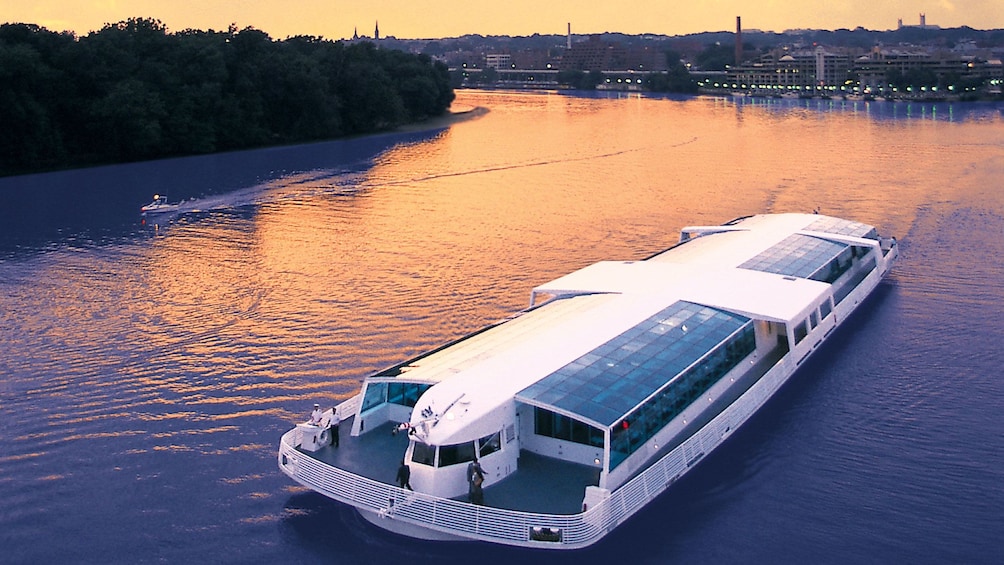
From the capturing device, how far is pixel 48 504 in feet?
43.6

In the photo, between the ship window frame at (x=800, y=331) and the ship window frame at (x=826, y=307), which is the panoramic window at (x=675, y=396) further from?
the ship window frame at (x=826, y=307)

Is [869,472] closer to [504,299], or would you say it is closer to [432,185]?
[504,299]

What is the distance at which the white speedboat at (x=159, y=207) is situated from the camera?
3461cm

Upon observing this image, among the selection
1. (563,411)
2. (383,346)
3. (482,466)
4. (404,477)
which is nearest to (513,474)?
(482,466)

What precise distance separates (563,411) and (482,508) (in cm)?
165

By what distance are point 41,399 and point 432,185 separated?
25.5 metres

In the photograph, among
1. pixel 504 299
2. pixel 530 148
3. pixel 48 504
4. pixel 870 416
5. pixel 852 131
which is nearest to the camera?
pixel 48 504

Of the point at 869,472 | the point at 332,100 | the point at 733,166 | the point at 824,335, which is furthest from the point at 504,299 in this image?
the point at 332,100

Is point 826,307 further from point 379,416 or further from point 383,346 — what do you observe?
point 379,416

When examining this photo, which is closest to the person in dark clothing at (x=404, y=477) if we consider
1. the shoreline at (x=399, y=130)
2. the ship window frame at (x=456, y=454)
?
the ship window frame at (x=456, y=454)

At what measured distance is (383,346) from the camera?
19.3 m

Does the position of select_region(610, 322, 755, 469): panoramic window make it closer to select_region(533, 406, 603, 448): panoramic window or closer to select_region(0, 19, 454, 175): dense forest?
select_region(533, 406, 603, 448): panoramic window

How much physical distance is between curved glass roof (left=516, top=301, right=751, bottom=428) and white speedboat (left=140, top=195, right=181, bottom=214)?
75.1 ft

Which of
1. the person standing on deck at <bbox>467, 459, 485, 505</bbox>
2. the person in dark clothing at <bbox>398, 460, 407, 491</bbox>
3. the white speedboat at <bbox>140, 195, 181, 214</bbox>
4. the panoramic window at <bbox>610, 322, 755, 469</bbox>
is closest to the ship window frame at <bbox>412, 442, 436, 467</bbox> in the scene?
the person in dark clothing at <bbox>398, 460, 407, 491</bbox>
